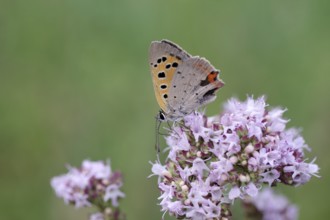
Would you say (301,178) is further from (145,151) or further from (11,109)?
(11,109)

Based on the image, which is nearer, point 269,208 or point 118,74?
point 269,208

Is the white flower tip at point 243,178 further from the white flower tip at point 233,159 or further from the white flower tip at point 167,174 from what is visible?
the white flower tip at point 167,174

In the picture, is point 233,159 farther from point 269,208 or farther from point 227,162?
point 269,208

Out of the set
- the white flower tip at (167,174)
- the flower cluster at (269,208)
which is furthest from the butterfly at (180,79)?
the flower cluster at (269,208)

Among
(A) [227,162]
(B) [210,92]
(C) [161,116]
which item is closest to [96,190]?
(C) [161,116]

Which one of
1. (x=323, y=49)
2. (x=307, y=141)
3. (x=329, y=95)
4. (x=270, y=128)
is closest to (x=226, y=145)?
(x=270, y=128)

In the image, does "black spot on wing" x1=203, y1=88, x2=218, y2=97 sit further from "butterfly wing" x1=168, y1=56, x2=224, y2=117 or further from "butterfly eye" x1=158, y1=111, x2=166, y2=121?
"butterfly eye" x1=158, y1=111, x2=166, y2=121

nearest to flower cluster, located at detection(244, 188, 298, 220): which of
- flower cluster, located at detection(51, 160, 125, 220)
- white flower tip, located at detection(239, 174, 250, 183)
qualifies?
flower cluster, located at detection(51, 160, 125, 220)
